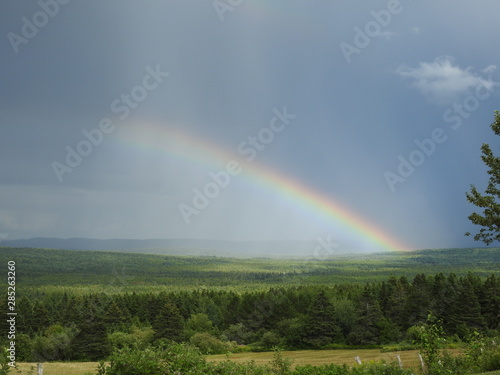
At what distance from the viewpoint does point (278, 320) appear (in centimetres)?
7375

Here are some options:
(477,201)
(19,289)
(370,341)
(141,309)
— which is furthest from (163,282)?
(477,201)

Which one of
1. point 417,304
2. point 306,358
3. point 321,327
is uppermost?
point 417,304

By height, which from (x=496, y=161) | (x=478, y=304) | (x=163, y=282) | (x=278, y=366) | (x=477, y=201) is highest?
(x=496, y=161)

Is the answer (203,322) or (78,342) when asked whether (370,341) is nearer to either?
(203,322)

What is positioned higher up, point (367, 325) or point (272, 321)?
point (367, 325)

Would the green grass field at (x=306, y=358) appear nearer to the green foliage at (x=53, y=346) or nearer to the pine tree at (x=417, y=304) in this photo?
the pine tree at (x=417, y=304)

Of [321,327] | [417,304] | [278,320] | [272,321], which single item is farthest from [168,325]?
[417,304]

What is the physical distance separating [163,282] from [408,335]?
5300 inches

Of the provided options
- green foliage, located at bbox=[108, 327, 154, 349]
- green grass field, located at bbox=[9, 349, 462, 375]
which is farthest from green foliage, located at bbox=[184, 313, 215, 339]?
green grass field, located at bbox=[9, 349, 462, 375]

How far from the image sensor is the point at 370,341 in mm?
62844

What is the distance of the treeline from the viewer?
6084 centimetres

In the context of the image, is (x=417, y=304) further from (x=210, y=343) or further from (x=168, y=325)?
(x=168, y=325)

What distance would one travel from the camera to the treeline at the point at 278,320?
60844 mm

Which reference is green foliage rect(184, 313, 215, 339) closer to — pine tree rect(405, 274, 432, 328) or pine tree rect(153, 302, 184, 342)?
pine tree rect(153, 302, 184, 342)
